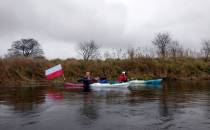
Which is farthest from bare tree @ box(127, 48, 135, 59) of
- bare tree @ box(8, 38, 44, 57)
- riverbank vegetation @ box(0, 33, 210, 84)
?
bare tree @ box(8, 38, 44, 57)

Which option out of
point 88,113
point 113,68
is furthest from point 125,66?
point 88,113

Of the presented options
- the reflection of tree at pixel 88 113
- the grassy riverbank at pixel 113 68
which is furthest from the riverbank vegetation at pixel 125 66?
the reflection of tree at pixel 88 113

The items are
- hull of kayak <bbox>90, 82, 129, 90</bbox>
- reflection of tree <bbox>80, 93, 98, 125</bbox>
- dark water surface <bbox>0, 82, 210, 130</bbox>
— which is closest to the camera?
dark water surface <bbox>0, 82, 210, 130</bbox>

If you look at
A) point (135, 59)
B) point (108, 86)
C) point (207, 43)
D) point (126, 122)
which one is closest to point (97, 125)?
point (126, 122)

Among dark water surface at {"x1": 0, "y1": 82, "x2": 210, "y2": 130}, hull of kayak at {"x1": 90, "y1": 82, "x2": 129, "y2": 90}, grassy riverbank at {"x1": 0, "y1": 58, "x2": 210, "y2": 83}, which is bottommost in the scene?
dark water surface at {"x1": 0, "y1": 82, "x2": 210, "y2": 130}

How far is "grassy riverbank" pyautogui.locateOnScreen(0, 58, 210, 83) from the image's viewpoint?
4434 cm

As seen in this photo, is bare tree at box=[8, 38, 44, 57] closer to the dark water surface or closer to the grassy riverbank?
the grassy riverbank

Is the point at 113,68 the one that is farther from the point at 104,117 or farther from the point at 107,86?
→ the point at 104,117

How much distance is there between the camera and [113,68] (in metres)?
50.1

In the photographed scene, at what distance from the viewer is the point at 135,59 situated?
53.5 meters

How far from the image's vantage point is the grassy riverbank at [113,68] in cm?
4434

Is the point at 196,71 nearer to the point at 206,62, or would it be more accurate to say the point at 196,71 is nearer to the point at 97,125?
the point at 206,62

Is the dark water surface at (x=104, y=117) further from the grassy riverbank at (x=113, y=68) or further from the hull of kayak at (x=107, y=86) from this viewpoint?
the grassy riverbank at (x=113, y=68)

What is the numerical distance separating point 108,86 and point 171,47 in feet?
120
